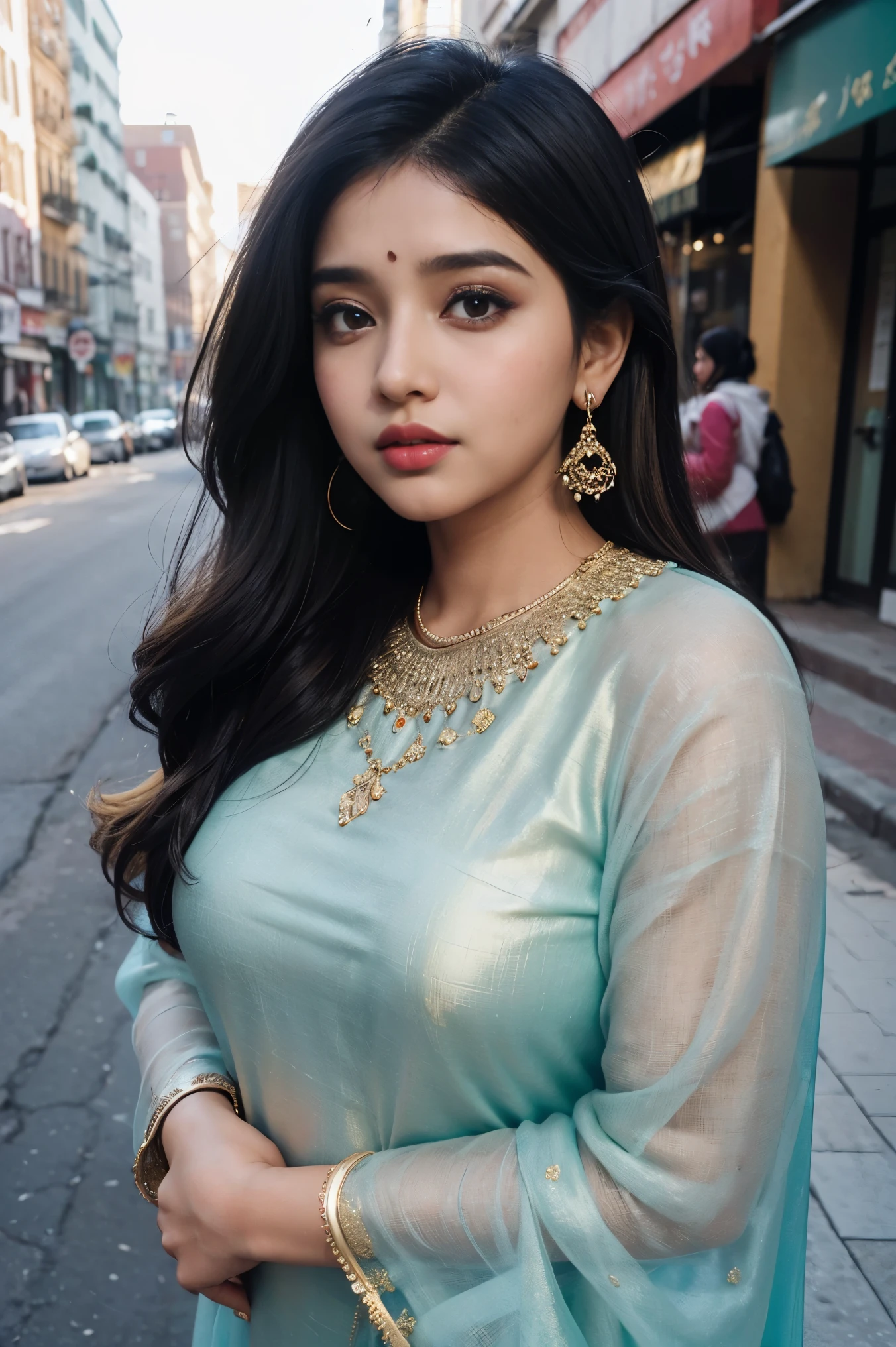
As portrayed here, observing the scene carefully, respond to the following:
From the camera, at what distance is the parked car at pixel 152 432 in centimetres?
3731

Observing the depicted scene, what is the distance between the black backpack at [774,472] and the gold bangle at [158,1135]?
→ 16.3 ft

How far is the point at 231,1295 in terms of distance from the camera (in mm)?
1155

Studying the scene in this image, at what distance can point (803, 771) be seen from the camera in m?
0.88

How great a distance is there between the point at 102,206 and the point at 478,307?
5274cm

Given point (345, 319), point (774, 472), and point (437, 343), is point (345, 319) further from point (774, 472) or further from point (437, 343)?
point (774, 472)

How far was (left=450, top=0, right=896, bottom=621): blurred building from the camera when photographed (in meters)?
6.29

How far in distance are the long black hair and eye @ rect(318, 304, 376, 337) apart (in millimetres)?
68

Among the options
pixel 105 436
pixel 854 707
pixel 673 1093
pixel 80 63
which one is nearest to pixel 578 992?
pixel 673 1093

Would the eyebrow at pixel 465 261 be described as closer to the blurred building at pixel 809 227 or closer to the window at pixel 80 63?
the blurred building at pixel 809 227

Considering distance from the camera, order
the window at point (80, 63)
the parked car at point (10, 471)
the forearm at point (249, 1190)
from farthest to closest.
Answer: the window at point (80, 63), the parked car at point (10, 471), the forearm at point (249, 1190)

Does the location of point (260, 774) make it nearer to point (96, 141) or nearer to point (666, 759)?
point (666, 759)

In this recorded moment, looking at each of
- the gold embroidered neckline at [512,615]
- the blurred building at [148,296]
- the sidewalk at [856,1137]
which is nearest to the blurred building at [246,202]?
Result: the gold embroidered neckline at [512,615]

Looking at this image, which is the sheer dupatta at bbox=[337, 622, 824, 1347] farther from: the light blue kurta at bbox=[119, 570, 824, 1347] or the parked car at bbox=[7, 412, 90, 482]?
the parked car at bbox=[7, 412, 90, 482]

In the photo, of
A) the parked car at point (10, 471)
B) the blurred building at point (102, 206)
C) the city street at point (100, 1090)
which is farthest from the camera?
the blurred building at point (102, 206)
